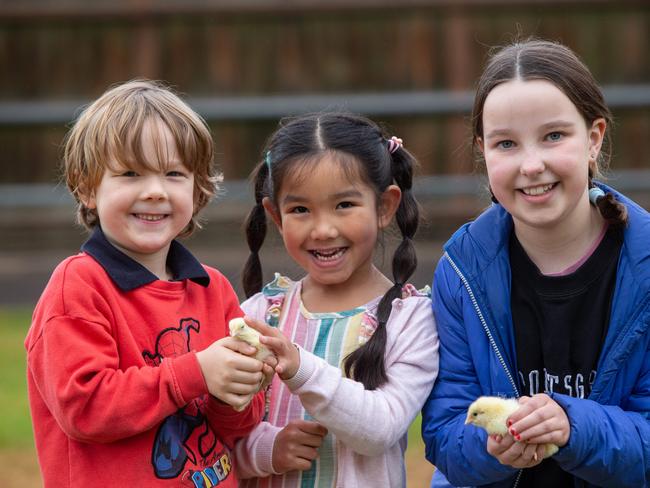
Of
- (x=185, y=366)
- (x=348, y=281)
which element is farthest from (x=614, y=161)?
(x=185, y=366)

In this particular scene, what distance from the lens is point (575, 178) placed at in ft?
10.4

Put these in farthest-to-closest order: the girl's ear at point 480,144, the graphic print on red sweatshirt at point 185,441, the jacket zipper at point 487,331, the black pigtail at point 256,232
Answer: the black pigtail at point 256,232 → the girl's ear at point 480,144 → the jacket zipper at point 487,331 → the graphic print on red sweatshirt at point 185,441

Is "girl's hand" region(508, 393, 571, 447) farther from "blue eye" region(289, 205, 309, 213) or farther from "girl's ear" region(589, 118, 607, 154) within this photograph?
"blue eye" region(289, 205, 309, 213)

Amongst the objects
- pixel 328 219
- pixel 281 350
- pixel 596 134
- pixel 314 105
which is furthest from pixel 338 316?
pixel 314 105

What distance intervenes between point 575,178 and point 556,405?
0.62 m

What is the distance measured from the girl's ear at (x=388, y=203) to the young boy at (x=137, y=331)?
1.74 feet

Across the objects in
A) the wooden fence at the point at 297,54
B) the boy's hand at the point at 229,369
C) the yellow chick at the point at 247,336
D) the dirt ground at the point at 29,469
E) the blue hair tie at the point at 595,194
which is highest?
the wooden fence at the point at 297,54

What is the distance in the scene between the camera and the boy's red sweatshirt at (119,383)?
2904mm

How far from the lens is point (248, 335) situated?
3.00m

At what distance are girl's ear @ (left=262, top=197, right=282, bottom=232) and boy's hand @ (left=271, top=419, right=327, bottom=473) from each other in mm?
637

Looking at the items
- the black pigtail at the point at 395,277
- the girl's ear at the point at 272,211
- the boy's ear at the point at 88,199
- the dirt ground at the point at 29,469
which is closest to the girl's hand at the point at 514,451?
the black pigtail at the point at 395,277

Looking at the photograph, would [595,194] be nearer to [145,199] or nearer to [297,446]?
[297,446]

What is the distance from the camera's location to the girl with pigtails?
3154mm

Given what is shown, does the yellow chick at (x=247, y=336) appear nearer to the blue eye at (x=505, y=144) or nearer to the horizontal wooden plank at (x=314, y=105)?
the blue eye at (x=505, y=144)
